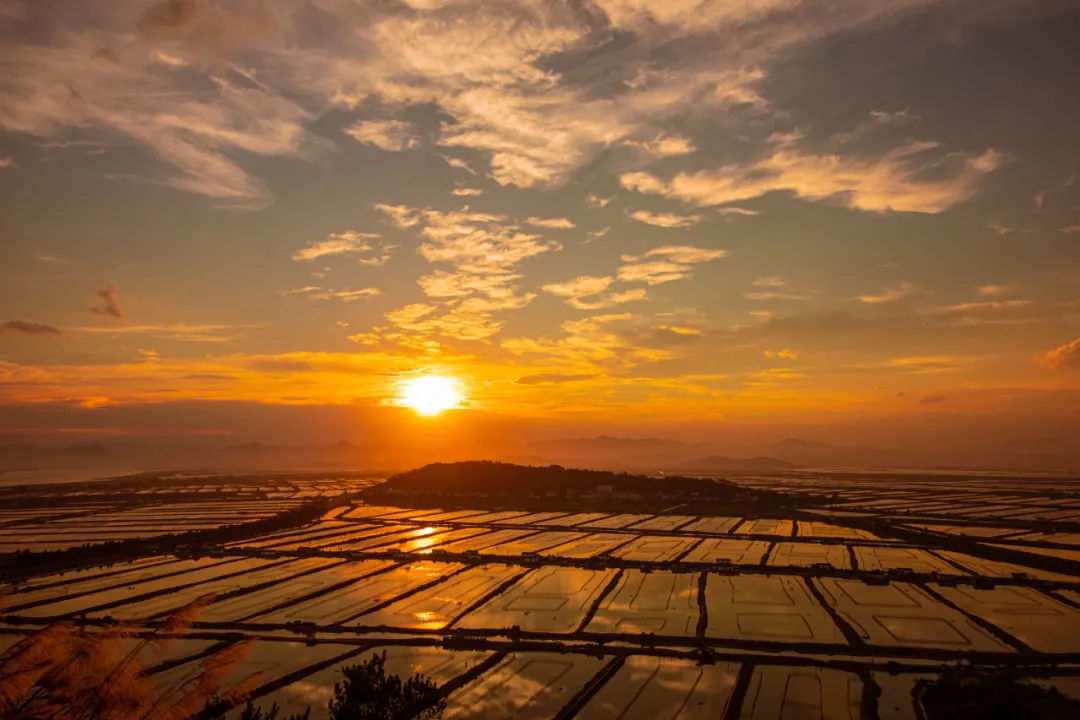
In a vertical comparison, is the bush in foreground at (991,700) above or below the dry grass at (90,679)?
below

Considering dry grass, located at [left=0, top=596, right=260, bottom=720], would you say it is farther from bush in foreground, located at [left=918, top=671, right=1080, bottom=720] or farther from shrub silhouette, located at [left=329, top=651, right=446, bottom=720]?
bush in foreground, located at [left=918, top=671, right=1080, bottom=720]

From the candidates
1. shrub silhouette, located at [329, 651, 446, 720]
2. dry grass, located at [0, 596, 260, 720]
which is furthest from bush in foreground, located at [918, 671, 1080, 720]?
dry grass, located at [0, 596, 260, 720]

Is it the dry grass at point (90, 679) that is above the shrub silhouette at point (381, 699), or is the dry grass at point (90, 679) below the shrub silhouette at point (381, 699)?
above

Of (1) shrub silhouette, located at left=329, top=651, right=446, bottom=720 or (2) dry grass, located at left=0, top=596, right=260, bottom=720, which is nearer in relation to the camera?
(2) dry grass, located at left=0, top=596, right=260, bottom=720

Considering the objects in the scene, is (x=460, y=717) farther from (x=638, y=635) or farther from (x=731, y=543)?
(x=731, y=543)

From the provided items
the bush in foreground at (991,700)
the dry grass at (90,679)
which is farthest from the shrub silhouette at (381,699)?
the bush in foreground at (991,700)

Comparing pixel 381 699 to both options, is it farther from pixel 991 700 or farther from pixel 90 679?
pixel 991 700

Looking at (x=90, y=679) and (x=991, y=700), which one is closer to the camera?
(x=90, y=679)

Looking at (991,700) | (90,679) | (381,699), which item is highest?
(90,679)

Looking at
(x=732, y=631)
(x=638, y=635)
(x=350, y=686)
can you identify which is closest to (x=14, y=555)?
(x=350, y=686)

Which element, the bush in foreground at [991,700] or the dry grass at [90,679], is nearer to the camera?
the dry grass at [90,679]

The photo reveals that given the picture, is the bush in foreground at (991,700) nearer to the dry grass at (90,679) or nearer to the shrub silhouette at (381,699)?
the shrub silhouette at (381,699)

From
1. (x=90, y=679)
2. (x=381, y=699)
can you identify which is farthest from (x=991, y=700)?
(x=90, y=679)
